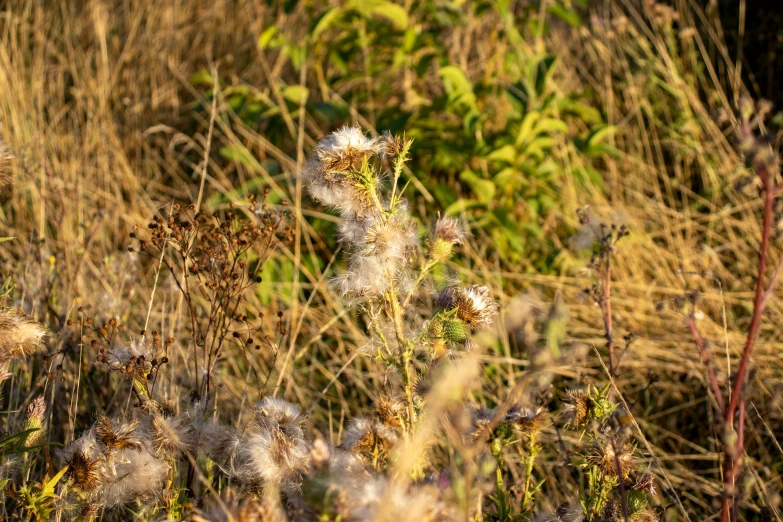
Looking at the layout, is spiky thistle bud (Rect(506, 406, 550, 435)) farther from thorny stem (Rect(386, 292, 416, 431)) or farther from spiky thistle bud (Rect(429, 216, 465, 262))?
spiky thistle bud (Rect(429, 216, 465, 262))

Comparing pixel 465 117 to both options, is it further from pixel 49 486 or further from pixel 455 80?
pixel 49 486

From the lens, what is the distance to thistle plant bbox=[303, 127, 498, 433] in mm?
1180

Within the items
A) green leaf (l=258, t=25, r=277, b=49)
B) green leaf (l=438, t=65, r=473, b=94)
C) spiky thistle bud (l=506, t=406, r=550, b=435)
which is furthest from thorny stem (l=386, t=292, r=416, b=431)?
green leaf (l=258, t=25, r=277, b=49)

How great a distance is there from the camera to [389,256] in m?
1.17

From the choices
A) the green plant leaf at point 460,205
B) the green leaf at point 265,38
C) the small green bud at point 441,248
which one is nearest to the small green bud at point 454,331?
the small green bud at point 441,248

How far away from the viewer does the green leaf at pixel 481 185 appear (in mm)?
2922

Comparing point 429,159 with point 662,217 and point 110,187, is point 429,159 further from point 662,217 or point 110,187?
point 110,187

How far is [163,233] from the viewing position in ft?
5.08

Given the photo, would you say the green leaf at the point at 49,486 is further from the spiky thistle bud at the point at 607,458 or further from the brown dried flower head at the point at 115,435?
the spiky thistle bud at the point at 607,458

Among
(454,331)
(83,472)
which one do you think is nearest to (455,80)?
(454,331)

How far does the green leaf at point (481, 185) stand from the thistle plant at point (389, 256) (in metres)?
1.68

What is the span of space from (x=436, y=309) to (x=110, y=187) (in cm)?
270

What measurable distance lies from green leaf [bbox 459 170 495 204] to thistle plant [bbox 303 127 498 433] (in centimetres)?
168

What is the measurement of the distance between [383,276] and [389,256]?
0.04 m
